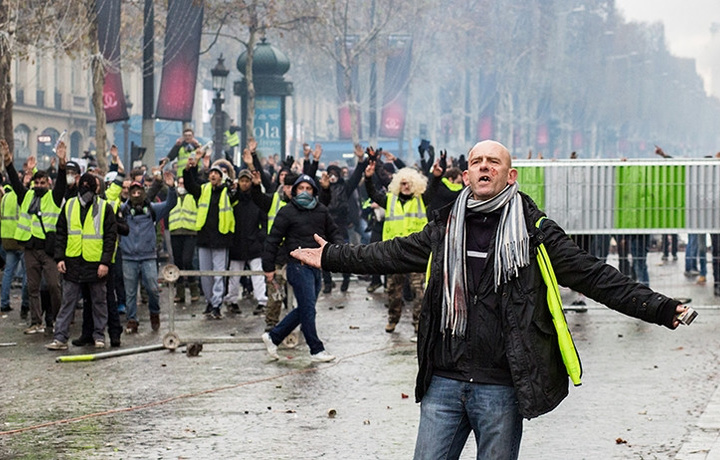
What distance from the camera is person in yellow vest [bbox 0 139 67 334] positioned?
50.8ft

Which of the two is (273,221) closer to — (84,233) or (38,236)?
(84,233)

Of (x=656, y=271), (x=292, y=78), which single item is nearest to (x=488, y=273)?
(x=656, y=271)

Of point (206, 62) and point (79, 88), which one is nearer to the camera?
point (79, 88)

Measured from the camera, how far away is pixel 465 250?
19.8 ft

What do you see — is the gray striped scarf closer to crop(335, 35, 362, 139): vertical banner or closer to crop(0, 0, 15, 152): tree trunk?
crop(0, 0, 15, 152): tree trunk

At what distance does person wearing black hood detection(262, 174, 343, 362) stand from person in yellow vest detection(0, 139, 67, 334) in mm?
3083

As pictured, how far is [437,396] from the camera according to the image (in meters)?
5.99

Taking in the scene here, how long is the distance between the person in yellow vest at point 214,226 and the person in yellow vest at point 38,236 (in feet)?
A: 6.12

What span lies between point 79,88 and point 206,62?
29.9ft

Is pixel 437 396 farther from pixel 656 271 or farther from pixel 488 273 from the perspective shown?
pixel 656 271

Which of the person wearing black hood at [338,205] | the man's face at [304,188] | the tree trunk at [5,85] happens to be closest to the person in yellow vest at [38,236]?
the man's face at [304,188]

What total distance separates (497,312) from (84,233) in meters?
8.49

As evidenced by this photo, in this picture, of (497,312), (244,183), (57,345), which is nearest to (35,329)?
(57,345)

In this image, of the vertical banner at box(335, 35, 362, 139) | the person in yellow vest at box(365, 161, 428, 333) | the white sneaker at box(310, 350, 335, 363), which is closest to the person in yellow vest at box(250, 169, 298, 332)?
the white sneaker at box(310, 350, 335, 363)
